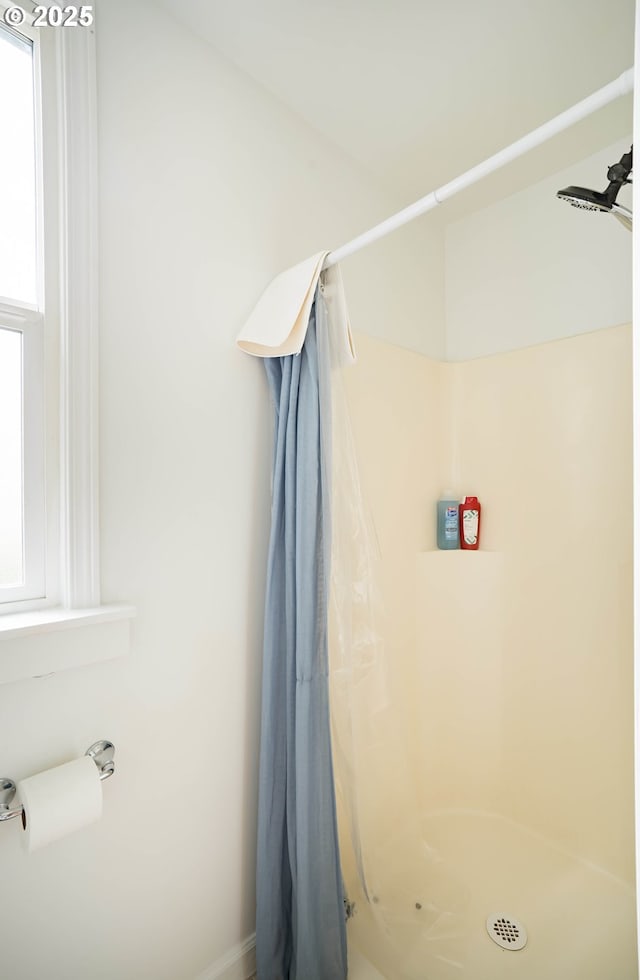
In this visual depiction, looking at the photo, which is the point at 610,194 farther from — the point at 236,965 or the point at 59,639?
the point at 236,965

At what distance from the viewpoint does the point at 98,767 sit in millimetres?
968

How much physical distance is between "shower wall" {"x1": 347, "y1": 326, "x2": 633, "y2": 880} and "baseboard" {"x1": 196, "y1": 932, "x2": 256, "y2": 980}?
75 centimetres

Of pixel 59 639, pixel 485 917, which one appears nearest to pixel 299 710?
pixel 59 639

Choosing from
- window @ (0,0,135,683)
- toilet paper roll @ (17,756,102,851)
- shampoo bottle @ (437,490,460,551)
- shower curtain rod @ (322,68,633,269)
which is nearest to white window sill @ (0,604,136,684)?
window @ (0,0,135,683)

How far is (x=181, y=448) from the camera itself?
115 centimetres

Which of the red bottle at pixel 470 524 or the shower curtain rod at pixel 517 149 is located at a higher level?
the shower curtain rod at pixel 517 149

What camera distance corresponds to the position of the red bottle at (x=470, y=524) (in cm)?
187

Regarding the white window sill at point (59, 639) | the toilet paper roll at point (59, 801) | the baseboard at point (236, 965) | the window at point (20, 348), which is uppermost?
the window at point (20, 348)

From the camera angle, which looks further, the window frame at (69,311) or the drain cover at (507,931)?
the drain cover at (507,931)

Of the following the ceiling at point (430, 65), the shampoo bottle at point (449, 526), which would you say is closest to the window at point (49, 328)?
the ceiling at point (430, 65)

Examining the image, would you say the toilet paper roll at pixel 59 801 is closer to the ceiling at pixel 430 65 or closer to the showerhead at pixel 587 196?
the showerhead at pixel 587 196

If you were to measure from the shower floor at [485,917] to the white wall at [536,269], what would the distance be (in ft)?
5.68

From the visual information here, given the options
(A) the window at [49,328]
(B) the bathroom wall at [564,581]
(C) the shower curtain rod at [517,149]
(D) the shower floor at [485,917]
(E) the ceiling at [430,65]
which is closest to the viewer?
(C) the shower curtain rod at [517,149]

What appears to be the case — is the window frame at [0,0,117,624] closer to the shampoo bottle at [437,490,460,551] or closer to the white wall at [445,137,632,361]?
the shampoo bottle at [437,490,460,551]
